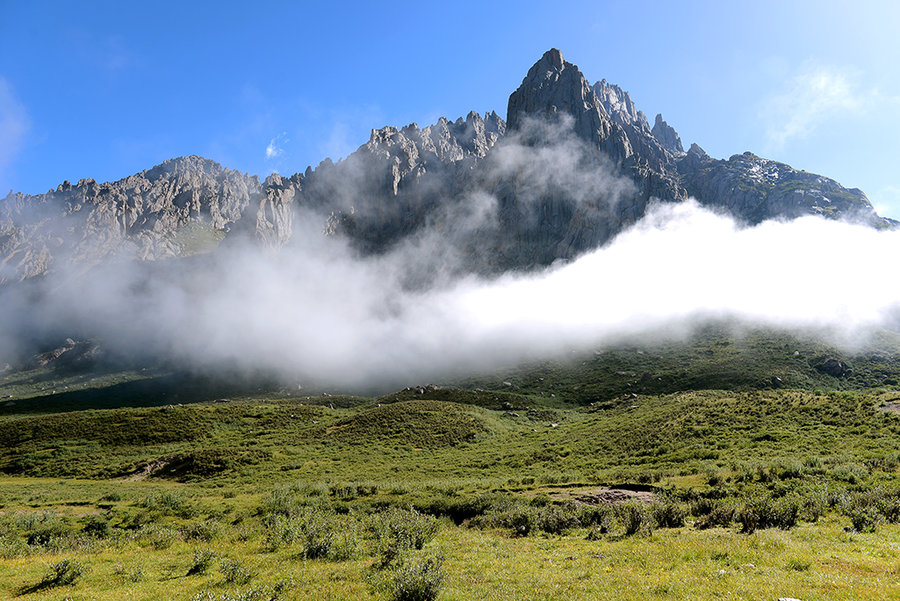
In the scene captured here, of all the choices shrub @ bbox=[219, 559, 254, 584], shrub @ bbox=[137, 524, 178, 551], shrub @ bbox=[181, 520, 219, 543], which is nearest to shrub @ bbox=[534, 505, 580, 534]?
shrub @ bbox=[219, 559, 254, 584]

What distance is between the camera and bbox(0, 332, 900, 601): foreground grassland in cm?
1269

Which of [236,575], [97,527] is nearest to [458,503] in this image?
[236,575]

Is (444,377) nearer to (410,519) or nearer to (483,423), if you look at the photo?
(483,423)

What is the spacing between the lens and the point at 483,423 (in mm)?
67250

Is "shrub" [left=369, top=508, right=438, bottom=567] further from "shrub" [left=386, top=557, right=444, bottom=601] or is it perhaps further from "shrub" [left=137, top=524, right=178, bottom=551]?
"shrub" [left=137, top=524, right=178, bottom=551]

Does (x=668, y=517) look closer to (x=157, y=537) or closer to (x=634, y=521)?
(x=634, y=521)

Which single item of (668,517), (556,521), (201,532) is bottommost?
(201,532)

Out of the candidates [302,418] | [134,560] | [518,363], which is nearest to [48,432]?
[302,418]

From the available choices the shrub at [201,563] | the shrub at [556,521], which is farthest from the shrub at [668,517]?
the shrub at [201,563]

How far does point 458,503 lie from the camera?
27469 millimetres

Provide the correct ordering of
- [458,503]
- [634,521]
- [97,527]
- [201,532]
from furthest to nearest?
[458,503], [97,527], [201,532], [634,521]

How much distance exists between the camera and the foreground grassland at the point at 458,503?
12.7 metres

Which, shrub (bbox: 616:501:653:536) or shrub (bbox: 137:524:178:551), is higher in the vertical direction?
shrub (bbox: 616:501:653:536)

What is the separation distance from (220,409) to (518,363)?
103 meters
